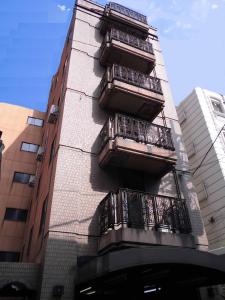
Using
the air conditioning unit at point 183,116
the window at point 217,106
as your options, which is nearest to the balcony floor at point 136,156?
the air conditioning unit at point 183,116

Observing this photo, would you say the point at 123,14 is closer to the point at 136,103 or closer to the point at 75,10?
the point at 75,10

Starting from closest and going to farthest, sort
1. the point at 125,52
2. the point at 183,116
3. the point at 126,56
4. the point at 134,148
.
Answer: the point at 134,148 < the point at 125,52 < the point at 126,56 < the point at 183,116

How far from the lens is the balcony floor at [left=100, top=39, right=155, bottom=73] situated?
12.8 meters

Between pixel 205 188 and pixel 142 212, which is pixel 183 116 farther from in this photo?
pixel 142 212

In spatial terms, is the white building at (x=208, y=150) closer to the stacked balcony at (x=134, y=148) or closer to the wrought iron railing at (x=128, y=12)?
the stacked balcony at (x=134, y=148)

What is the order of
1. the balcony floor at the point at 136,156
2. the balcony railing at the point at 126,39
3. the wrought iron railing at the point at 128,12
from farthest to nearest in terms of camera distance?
the wrought iron railing at the point at 128,12, the balcony railing at the point at 126,39, the balcony floor at the point at 136,156

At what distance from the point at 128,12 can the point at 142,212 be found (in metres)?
13.7

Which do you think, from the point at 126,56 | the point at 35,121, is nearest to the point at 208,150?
the point at 126,56

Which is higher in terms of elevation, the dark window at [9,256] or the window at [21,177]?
the window at [21,177]

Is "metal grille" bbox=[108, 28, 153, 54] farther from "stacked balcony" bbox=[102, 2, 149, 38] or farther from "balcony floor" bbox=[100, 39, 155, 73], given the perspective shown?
"stacked balcony" bbox=[102, 2, 149, 38]

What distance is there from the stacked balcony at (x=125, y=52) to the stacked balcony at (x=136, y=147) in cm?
452

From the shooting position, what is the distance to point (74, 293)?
6797 millimetres

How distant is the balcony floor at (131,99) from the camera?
35.8 feet

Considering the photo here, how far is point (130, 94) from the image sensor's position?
1105cm
